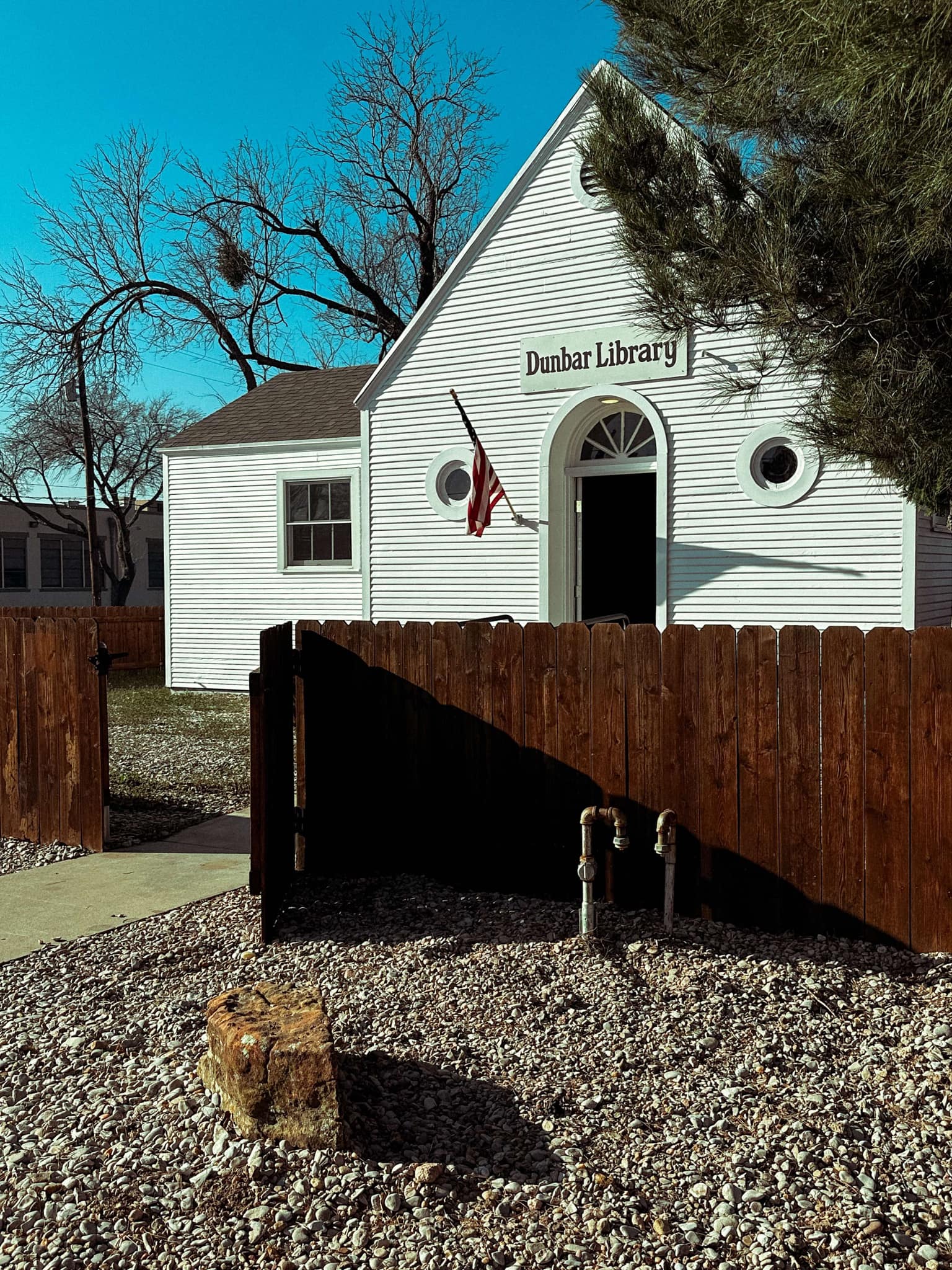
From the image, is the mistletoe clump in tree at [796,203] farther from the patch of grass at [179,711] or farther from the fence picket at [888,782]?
the patch of grass at [179,711]

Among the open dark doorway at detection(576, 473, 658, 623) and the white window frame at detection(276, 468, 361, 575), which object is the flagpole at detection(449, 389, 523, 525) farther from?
the white window frame at detection(276, 468, 361, 575)

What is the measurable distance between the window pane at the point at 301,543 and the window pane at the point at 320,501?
0.79ft

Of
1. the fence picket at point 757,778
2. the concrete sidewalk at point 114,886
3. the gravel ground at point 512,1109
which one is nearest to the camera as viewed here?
the gravel ground at point 512,1109

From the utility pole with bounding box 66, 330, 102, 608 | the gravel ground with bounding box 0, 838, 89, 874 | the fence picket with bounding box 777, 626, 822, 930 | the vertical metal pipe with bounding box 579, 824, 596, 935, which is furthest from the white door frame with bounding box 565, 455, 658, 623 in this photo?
the utility pole with bounding box 66, 330, 102, 608

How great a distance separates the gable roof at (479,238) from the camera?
40.4ft

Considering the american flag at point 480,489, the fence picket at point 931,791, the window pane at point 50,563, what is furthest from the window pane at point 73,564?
the fence picket at point 931,791

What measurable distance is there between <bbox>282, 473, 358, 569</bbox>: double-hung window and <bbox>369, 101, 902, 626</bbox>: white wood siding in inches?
116

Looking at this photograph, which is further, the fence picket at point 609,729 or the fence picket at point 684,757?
the fence picket at point 609,729

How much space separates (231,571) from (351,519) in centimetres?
264

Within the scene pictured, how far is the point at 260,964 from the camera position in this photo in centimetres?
504

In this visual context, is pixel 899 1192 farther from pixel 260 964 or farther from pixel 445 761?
pixel 445 761

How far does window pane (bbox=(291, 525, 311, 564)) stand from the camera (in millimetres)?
17422

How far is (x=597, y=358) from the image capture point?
12.2 metres

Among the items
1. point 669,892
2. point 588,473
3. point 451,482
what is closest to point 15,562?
point 451,482
